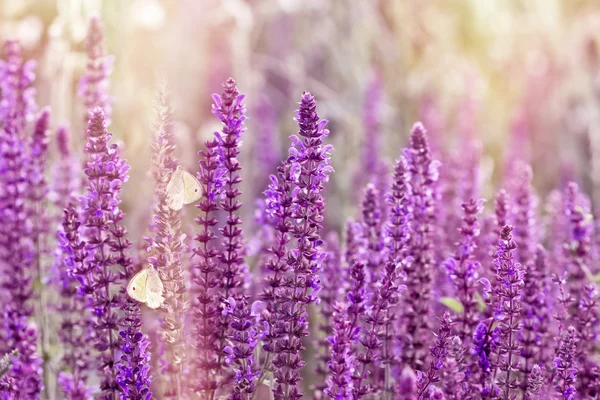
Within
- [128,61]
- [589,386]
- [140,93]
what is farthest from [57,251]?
[128,61]

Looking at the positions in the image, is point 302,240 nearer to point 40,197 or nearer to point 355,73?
point 40,197

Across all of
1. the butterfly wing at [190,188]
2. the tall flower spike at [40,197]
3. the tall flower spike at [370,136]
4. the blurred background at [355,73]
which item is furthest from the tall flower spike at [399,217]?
the tall flower spike at [370,136]

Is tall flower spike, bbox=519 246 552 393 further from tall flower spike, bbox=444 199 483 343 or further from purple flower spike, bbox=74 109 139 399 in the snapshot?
purple flower spike, bbox=74 109 139 399

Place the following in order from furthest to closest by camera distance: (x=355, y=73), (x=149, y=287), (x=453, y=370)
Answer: (x=355, y=73), (x=149, y=287), (x=453, y=370)

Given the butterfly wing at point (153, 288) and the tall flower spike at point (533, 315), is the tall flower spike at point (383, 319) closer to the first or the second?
the tall flower spike at point (533, 315)

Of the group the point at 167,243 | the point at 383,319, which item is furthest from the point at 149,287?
the point at 383,319

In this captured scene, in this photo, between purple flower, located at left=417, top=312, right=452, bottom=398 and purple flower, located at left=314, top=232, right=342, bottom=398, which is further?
purple flower, located at left=314, top=232, right=342, bottom=398

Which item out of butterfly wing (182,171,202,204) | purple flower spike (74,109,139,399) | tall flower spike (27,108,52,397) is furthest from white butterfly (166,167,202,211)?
tall flower spike (27,108,52,397)
